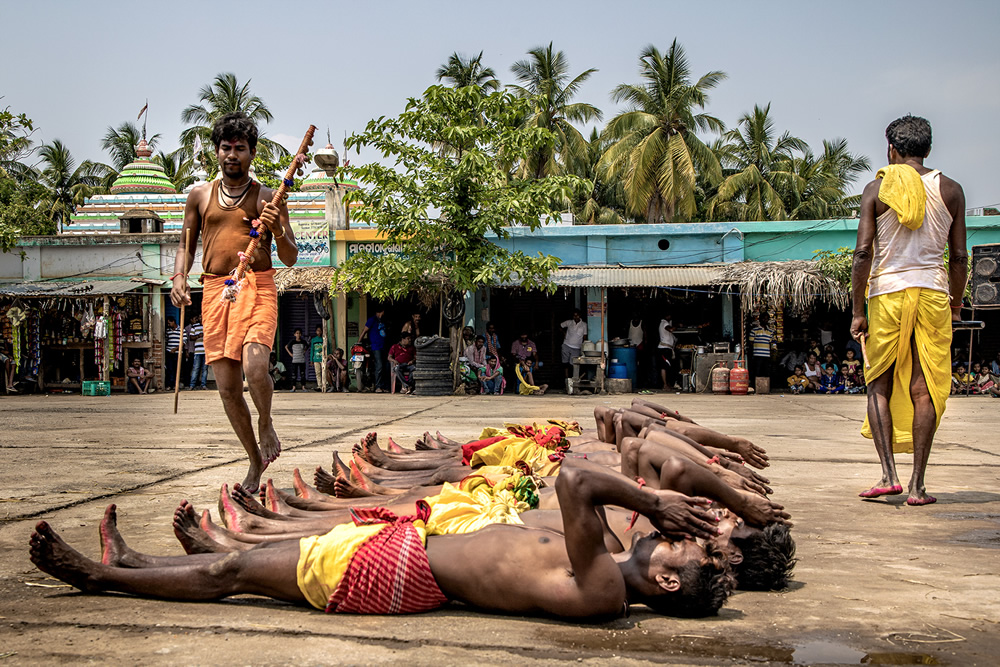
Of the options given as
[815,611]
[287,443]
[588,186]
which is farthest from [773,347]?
[815,611]

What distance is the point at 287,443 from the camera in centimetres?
731

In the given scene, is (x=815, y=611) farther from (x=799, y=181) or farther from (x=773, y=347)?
(x=799, y=181)

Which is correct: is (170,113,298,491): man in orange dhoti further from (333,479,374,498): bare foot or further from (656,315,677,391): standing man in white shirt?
(656,315,677,391): standing man in white shirt

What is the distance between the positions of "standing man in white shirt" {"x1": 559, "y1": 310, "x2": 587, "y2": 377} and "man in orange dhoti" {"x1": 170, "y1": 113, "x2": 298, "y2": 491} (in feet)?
48.3

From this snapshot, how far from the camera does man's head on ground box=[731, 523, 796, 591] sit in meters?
3.01

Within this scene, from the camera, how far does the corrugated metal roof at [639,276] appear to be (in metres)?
18.4

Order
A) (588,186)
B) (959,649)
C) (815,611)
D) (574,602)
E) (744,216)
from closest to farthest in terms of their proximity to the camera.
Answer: (959,649), (574,602), (815,611), (588,186), (744,216)

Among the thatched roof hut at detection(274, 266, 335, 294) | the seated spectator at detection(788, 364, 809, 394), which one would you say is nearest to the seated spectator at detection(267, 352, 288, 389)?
the thatched roof hut at detection(274, 266, 335, 294)

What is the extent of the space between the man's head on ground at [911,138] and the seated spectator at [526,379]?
1327cm

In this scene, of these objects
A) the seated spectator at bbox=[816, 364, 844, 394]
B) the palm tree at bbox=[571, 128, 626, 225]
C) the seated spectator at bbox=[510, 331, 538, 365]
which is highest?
the palm tree at bbox=[571, 128, 626, 225]

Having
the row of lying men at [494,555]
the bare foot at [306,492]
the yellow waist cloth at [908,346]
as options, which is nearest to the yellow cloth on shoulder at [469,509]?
the row of lying men at [494,555]

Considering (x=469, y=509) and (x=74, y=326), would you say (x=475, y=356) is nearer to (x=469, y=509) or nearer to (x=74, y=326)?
(x=74, y=326)

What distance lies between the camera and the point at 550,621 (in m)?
2.66

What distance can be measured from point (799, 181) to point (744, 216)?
96.0 inches
